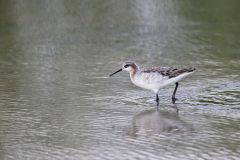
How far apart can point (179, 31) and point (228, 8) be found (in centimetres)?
519

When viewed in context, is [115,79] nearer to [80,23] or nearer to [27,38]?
[27,38]

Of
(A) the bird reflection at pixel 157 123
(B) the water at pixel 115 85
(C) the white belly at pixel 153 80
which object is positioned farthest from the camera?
(C) the white belly at pixel 153 80

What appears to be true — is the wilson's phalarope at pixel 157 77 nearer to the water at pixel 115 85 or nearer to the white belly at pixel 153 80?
the white belly at pixel 153 80

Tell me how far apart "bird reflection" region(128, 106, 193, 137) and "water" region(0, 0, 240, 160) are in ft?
0.06

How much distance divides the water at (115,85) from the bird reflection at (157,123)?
0.06 ft

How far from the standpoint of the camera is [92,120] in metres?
13.2

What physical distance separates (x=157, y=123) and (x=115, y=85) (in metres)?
3.45

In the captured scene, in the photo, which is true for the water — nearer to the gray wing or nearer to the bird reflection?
the bird reflection

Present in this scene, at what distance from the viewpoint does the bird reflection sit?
12383 millimetres

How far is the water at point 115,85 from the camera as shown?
11.6 m

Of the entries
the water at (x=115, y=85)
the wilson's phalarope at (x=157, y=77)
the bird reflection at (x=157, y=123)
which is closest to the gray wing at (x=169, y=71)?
the wilson's phalarope at (x=157, y=77)

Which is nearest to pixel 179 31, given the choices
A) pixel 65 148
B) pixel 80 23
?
pixel 80 23

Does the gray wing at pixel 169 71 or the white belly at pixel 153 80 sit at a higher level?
the gray wing at pixel 169 71

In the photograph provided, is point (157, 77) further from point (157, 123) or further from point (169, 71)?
point (157, 123)
